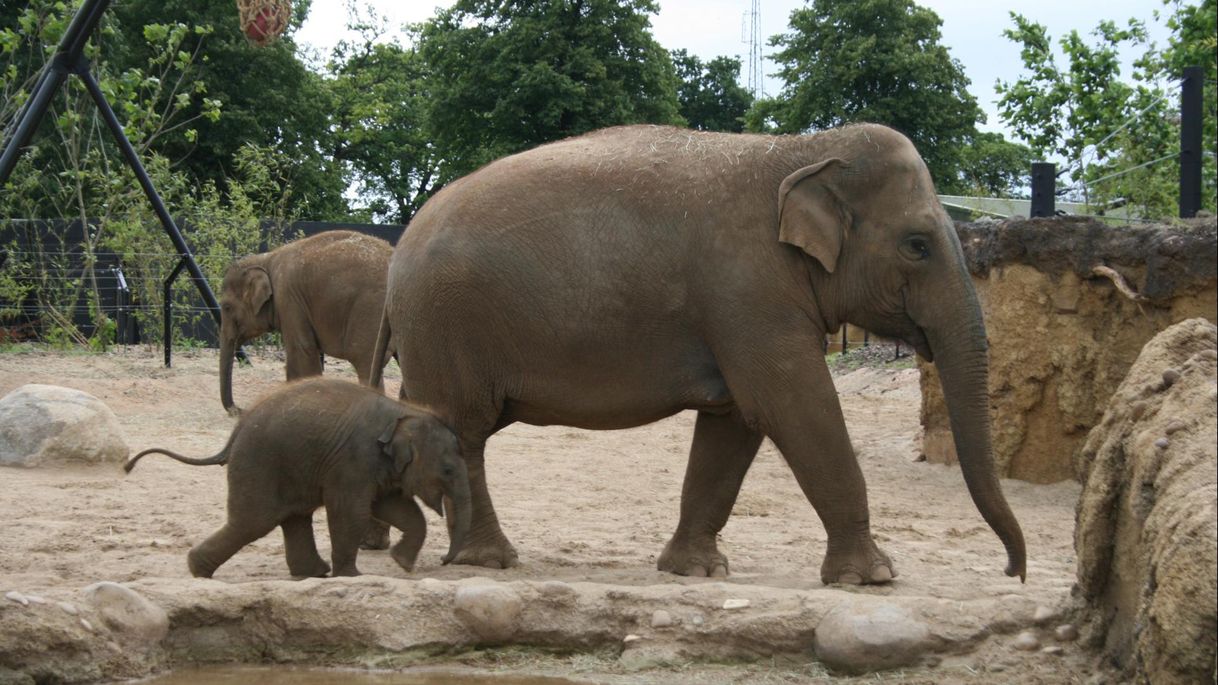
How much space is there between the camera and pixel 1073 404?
10320 millimetres

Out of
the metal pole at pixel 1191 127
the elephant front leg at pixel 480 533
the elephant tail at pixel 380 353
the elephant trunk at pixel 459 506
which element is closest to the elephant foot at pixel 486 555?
the elephant front leg at pixel 480 533

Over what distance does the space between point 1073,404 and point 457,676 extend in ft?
19.7

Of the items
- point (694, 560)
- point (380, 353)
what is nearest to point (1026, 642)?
point (694, 560)

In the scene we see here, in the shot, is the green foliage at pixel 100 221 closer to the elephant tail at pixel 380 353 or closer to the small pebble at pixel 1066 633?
the elephant tail at pixel 380 353

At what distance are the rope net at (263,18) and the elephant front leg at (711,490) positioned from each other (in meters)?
8.53

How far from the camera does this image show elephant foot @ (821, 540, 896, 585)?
6809mm

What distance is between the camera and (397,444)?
6.90 metres

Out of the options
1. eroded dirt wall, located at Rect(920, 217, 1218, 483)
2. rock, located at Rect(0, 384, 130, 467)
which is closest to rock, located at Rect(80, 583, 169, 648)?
rock, located at Rect(0, 384, 130, 467)

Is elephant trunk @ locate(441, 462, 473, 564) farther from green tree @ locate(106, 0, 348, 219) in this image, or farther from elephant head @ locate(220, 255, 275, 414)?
green tree @ locate(106, 0, 348, 219)

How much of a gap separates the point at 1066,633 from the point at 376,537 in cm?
406

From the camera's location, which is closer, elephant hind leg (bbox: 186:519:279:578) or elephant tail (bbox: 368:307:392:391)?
elephant hind leg (bbox: 186:519:279:578)

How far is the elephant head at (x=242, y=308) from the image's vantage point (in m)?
13.5

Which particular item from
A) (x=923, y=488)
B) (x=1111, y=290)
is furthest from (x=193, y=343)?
(x=1111, y=290)

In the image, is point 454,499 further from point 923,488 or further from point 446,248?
point 923,488
